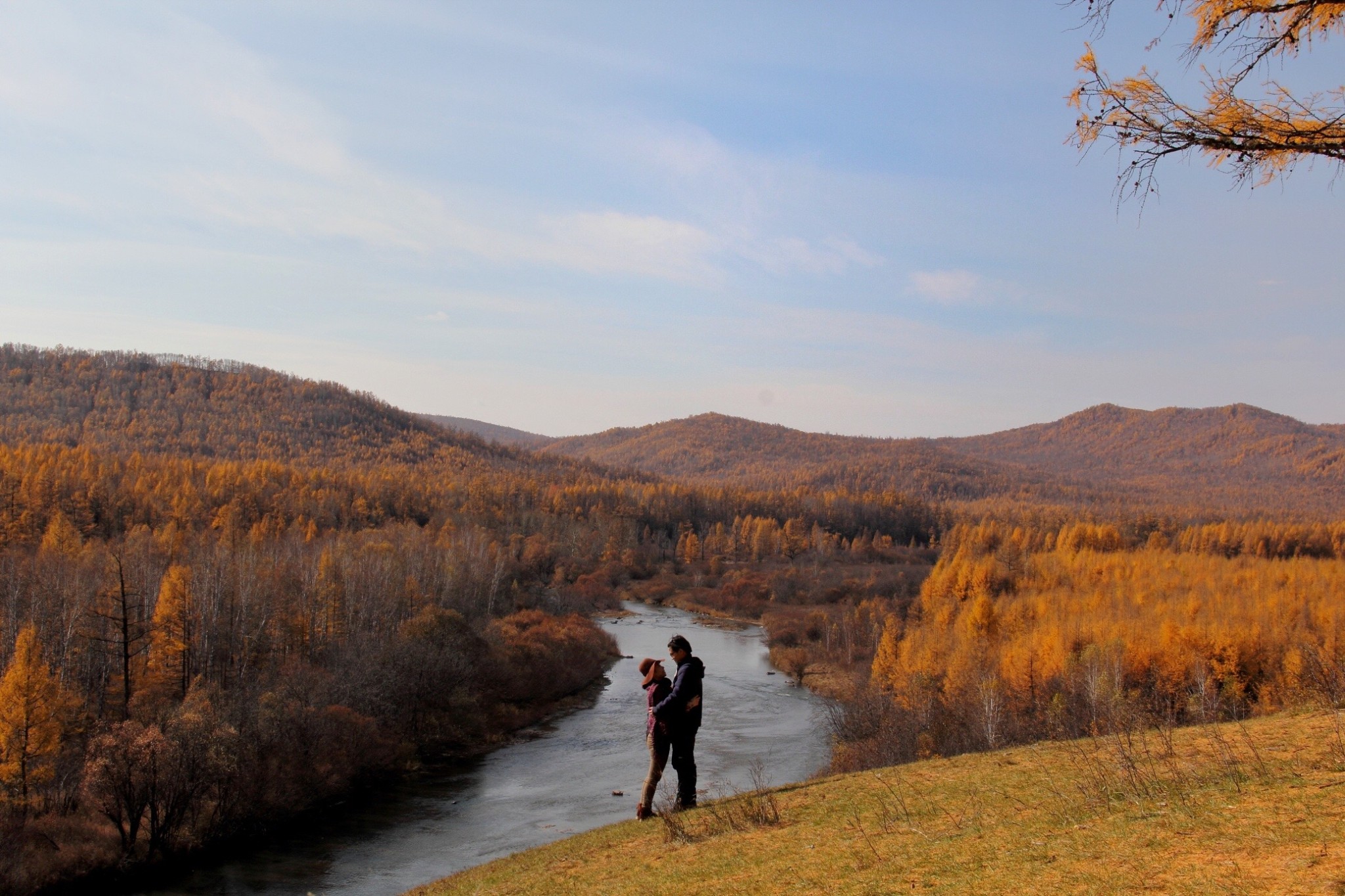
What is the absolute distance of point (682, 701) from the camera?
39.2ft

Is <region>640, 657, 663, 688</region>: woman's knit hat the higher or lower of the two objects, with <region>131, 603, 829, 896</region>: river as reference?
higher

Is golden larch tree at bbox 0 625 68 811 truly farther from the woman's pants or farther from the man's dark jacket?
the man's dark jacket

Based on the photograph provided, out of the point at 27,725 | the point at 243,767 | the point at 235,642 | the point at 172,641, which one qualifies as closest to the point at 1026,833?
the point at 243,767

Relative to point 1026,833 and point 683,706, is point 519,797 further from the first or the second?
point 1026,833

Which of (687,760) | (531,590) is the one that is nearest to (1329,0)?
(687,760)

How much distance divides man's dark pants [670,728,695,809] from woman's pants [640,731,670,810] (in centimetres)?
15

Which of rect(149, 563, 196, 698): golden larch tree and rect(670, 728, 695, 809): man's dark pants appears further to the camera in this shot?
rect(149, 563, 196, 698): golden larch tree

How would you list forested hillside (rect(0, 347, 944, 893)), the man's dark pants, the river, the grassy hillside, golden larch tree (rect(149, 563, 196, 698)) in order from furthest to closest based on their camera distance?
golden larch tree (rect(149, 563, 196, 698))
forested hillside (rect(0, 347, 944, 893))
the river
the man's dark pants
the grassy hillside

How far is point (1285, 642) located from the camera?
160ft

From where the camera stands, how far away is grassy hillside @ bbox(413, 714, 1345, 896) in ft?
22.7

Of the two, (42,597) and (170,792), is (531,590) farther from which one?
(170,792)

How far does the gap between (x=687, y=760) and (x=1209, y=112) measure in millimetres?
9973

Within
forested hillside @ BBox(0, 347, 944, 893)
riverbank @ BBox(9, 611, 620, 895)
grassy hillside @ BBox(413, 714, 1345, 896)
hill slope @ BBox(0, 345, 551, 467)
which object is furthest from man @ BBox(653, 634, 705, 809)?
hill slope @ BBox(0, 345, 551, 467)

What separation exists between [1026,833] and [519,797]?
26660 mm
